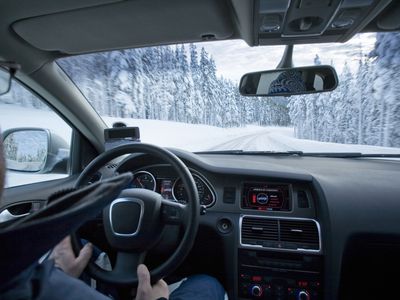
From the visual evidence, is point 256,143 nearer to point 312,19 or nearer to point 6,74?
point 312,19

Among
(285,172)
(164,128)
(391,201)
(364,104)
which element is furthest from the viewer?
(164,128)

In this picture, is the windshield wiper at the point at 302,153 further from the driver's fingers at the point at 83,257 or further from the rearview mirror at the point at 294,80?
the driver's fingers at the point at 83,257

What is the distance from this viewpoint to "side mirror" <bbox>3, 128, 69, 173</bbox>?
9.24ft

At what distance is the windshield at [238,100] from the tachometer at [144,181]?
59cm

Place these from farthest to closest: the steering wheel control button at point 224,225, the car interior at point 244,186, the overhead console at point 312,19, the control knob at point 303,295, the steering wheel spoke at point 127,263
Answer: the steering wheel control button at point 224,225 → the control knob at point 303,295 → the car interior at point 244,186 → the overhead console at point 312,19 → the steering wheel spoke at point 127,263

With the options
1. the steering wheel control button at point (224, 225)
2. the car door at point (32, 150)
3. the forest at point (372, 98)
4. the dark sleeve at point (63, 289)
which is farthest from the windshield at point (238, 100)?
the dark sleeve at point (63, 289)

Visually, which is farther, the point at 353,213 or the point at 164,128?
the point at 164,128

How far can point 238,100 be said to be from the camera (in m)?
3.29

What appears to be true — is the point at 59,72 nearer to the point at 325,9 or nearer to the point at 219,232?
the point at 219,232

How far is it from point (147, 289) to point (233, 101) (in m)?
2.17

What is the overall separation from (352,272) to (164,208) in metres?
1.55

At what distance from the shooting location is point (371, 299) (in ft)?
8.41

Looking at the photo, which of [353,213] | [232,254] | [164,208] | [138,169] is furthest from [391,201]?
[138,169]

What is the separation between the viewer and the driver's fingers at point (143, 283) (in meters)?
1.58
